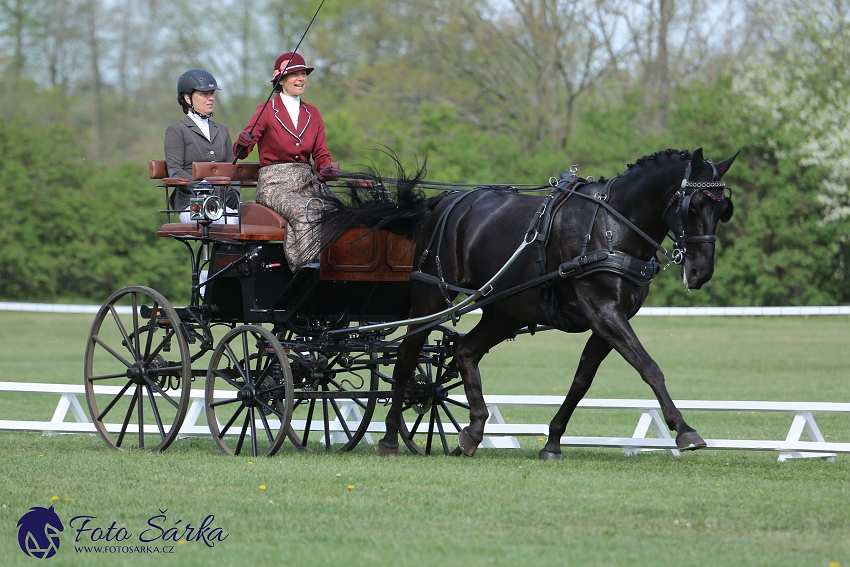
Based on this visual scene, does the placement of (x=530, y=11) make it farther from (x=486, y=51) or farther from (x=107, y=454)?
(x=107, y=454)

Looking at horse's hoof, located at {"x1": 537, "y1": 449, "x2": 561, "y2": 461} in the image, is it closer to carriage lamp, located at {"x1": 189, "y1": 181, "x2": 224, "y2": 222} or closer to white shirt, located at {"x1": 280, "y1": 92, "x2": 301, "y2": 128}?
carriage lamp, located at {"x1": 189, "y1": 181, "x2": 224, "y2": 222}

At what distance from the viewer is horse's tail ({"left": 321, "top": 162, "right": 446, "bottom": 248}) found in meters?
7.80

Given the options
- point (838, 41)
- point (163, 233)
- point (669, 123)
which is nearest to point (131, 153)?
point (669, 123)

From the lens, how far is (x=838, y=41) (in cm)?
2833

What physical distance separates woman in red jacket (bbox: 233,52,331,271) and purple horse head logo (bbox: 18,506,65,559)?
278cm

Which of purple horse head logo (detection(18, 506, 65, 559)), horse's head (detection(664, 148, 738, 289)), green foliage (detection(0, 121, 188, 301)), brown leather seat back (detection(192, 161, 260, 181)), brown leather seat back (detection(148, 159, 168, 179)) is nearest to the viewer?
purple horse head logo (detection(18, 506, 65, 559))

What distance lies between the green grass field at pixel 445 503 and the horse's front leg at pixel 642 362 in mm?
246

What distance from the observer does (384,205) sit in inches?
314

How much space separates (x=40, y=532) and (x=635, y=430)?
16.2 ft

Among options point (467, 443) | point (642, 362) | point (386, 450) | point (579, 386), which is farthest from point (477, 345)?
point (642, 362)

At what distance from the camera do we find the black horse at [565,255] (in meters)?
6.65

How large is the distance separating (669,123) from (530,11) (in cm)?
619

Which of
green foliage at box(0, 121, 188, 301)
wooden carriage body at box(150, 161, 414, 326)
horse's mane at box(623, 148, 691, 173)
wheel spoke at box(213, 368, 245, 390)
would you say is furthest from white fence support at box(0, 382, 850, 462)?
green foliage at box(0, 121, 188, 301)

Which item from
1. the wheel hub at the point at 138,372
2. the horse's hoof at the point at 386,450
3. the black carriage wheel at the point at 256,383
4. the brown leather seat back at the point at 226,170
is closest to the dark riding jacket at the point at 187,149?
the brown leather seat back at the point at 226,170
